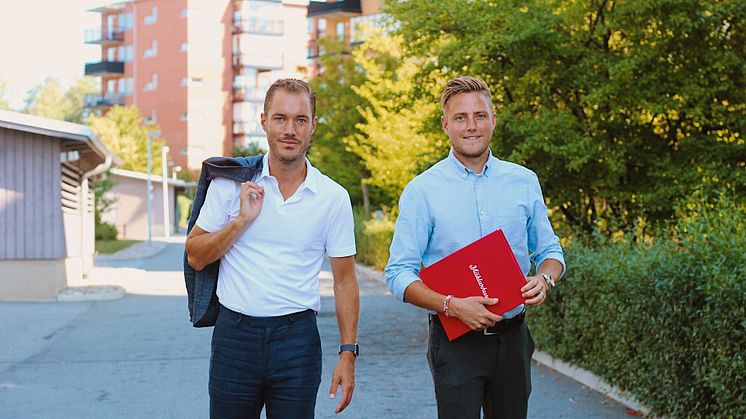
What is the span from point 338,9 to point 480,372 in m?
68.1

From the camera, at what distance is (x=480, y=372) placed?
4.38 meters

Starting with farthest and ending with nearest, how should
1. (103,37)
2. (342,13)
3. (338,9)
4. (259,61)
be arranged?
(103,37), (259,61), (342,13), (338,9)

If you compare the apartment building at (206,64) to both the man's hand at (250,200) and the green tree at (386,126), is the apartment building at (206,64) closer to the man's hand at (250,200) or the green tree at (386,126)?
the green tree at (386,126)

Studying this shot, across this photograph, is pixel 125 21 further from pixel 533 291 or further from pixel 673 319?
pixel 533 291

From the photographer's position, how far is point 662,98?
1494 cm

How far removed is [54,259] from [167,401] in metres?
12.6

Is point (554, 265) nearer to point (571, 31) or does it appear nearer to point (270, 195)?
point (270, 195)

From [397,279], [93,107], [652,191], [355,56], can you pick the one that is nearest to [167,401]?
[397,279]

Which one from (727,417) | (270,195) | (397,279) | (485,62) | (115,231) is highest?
(485,62)

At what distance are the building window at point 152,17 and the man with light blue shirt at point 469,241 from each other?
94.2 m

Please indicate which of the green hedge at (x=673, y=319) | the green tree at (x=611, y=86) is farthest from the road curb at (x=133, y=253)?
the green hedge at (x=673, y=319)

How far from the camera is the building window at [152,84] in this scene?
9650 centimetres

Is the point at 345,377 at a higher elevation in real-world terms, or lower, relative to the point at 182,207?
higher

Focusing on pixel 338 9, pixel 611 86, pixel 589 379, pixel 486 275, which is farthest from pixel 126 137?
pixel 486 275
